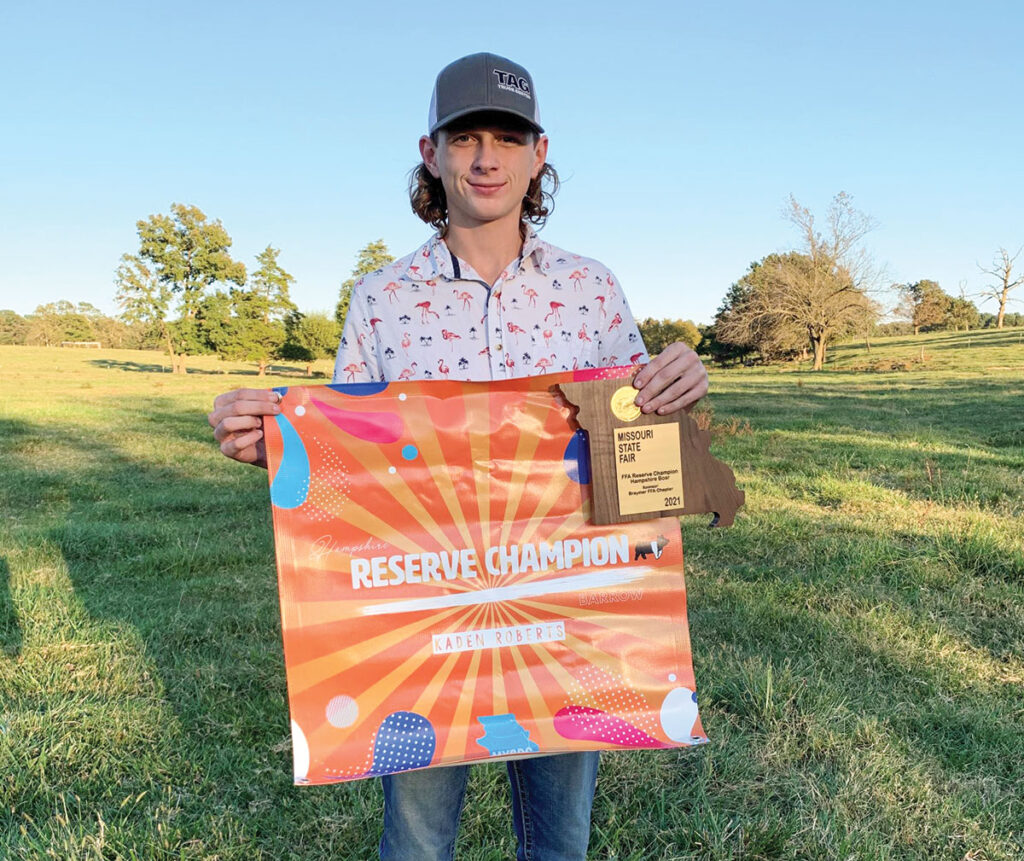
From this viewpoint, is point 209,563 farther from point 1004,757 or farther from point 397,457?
point 1004,757

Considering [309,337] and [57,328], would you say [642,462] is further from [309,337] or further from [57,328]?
[57,328]

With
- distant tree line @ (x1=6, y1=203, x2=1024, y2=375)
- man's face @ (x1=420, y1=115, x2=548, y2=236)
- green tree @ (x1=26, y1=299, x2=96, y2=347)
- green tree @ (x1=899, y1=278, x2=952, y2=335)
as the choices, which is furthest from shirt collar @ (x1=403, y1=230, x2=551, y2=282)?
green tree @ (x1=26, y1=299, x2=96, y2=347)

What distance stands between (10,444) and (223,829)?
40.8 ft

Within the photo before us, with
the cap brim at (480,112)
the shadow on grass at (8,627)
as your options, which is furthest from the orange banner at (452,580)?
the shadow on grass at (8,627)

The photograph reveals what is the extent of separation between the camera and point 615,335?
1.95 meters

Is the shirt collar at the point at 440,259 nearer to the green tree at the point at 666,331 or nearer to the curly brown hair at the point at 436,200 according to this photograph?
the curly brown hair at the point at 436,200

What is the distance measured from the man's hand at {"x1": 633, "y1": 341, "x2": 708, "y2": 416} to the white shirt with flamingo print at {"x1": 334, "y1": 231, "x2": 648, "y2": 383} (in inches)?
12.7

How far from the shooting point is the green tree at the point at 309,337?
4569 centimetres

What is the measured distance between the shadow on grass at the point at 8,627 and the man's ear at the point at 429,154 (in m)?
4.04

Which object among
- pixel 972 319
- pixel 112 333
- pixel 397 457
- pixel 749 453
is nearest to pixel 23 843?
pixel 397 457

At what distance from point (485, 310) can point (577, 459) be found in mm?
504

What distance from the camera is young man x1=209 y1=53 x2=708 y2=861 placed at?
5.78 feet

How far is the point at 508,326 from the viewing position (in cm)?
187

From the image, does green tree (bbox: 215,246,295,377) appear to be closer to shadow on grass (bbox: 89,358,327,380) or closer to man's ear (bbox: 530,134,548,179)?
shadow on grass (bbox: 89,358,327,380)
